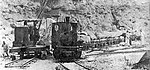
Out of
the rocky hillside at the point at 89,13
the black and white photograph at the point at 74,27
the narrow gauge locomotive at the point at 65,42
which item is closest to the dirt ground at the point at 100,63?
the narrow gauge locomotive at the point at 65,42

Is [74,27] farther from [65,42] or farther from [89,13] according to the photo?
[89,13]

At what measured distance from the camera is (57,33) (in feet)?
51.6

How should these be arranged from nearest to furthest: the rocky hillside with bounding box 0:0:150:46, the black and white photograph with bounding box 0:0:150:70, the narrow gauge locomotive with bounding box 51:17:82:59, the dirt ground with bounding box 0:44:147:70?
the dirt ground with bounding box 0:44:147:70
the narrow gauge locomotive with bounding box 51:17:82:59
the black and white photograph with bounding box 0:0:150:70
the rocky hillside with bounding box 0:0:150:46

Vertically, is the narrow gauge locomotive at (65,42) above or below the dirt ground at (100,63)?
above

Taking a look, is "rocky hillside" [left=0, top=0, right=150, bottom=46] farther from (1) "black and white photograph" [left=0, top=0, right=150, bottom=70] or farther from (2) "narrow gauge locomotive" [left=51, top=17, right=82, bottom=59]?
(2) "narrow gauge locomotive" [left=51, top=17, right=82, bottom=59]

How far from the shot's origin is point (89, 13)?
35750mm

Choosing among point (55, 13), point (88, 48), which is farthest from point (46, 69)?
point (55, 13)

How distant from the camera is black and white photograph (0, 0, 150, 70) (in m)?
15.7

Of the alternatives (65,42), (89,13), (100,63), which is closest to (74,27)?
(65,42)

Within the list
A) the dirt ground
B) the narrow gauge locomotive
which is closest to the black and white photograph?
the narrow gauge locomotive

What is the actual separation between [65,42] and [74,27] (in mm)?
1310

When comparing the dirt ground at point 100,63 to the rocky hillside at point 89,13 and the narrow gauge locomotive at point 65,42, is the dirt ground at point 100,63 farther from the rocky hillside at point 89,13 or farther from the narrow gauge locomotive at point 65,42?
the rocky hillside at point 89,13

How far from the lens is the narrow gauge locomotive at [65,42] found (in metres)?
14.8

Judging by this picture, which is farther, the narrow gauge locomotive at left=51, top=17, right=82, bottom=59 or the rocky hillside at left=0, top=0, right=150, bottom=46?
the rocky hillside at left=0, top=0, right=150, bottom=46
